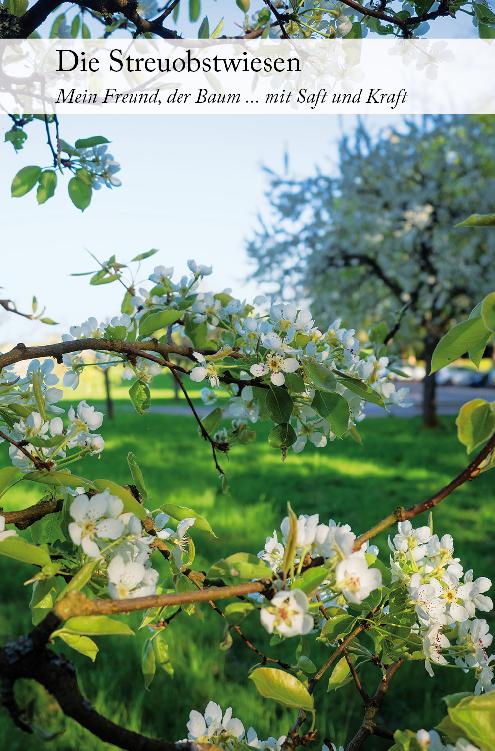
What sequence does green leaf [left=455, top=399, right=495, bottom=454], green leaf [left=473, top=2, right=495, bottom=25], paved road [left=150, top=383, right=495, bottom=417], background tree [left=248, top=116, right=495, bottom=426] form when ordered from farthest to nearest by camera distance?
paved road [left=150, top=383, right=495, bottom=417], background tree [left=248, top=116, right=495, bottom=426], green leaf [left=473, top=2, right=495, bottom=25], green leaf [left=455, top=399, right=495, bottom=454]

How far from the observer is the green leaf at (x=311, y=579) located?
2.20 ft

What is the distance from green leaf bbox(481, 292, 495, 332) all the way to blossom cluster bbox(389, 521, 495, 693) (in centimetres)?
42

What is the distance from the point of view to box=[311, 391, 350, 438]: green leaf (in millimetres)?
1197

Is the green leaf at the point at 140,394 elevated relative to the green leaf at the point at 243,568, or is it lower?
elevated

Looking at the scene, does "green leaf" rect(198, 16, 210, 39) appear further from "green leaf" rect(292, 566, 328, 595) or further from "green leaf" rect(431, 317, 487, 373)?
Answer: "green leaf" rect(292, 566, 328, 595)

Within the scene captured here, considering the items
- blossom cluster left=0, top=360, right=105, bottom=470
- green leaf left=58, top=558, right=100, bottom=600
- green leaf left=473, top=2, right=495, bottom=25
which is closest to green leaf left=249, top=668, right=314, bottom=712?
green leaf left=58, top=558, right=100, bottom=600

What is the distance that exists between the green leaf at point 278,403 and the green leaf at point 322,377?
0.10 metres

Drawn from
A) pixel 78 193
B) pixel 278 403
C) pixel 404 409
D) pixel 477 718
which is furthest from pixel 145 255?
pixel 404 409

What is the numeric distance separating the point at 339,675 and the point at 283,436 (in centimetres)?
46

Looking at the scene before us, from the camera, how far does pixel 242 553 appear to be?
27.7 inches

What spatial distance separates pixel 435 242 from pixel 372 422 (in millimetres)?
3610

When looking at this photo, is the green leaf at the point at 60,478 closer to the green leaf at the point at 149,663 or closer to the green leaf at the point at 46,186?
the green leaf at the point at 149,663

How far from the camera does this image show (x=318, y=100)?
76.6 inches

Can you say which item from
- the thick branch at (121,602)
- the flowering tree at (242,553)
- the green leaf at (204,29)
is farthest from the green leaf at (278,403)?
the green leaf at (204,29)
